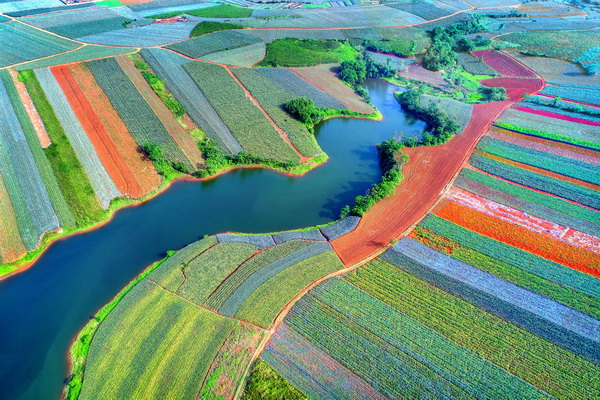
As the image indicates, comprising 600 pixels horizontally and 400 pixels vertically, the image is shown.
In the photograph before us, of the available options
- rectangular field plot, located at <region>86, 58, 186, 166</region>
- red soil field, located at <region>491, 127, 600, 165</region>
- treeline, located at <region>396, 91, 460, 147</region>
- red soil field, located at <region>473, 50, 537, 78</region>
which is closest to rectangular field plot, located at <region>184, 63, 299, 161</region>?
rectangular field plot, located at <region>86, 58, 186, 166</region>

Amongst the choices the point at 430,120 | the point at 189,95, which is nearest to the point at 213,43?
the point at 189,95

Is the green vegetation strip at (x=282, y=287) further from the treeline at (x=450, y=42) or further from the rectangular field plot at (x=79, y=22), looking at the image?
the rectangular field plot at (x=79, y=22)

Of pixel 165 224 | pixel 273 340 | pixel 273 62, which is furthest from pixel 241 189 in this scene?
pixel 273 62

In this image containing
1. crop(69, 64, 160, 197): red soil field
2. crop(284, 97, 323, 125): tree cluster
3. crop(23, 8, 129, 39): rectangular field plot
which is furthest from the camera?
crop(23, 8, 129, 39): rectangular field plot

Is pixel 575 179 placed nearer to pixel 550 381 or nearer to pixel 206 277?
pixel 550 381

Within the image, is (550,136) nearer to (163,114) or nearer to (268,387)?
(268,387)

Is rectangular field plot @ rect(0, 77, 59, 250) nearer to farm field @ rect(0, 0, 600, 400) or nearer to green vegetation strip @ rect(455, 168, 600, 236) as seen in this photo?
farm field @ rect(0, 0, 600, 400)
